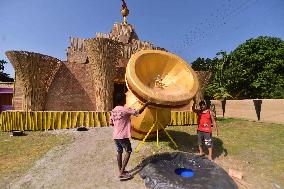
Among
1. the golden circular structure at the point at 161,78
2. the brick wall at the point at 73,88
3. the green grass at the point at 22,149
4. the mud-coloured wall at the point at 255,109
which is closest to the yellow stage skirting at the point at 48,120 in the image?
the green grass at the point at 22,149

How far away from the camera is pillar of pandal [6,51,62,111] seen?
17000 mm

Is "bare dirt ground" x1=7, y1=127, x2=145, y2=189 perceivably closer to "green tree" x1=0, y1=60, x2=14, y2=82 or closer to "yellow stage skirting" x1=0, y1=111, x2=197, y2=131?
"yellow stage skirting" x1=0, y1=111, x2=197, y2=131

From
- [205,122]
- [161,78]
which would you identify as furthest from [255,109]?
[205,122]

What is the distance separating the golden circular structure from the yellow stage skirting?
17.4ft

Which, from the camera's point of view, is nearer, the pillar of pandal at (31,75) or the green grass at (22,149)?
the green grass at (22,149)

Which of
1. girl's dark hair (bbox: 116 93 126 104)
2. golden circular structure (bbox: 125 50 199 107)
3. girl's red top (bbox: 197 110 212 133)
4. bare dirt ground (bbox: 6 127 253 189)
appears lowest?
bare dirt ground (bbox: 6 127 253 189)

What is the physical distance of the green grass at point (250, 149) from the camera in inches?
389

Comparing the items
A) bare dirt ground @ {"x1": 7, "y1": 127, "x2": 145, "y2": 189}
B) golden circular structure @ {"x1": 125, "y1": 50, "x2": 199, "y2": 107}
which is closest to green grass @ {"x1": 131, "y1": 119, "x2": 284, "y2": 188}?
bare dirt ground @ {"x1": 7, "y1": 127, "x2": 145, "y2": 189}

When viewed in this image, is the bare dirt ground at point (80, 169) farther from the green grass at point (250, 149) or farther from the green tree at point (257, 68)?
the green tree at point (257, 68)

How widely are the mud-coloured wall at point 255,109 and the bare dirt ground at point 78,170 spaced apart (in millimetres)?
14723

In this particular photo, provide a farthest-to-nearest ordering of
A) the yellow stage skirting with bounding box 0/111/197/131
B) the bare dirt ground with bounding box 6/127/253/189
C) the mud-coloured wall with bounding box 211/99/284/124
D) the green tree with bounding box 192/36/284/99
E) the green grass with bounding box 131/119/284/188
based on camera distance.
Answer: the green tree with bounding box 192/36/284/99 < the mud-coloured wall with bounding box 211/99/284/124 < the yellow stage skirting with bounding box 0/111/197/131 < the green grass with bounding box 131/119/284/188 < the bare dirt ground with bounding box 6/127/253/189

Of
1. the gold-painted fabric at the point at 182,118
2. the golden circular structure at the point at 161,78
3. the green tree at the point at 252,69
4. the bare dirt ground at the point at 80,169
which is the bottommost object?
the bare dirt ground at the point at 80,169

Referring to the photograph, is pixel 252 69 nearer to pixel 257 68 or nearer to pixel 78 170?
pixel 257 68

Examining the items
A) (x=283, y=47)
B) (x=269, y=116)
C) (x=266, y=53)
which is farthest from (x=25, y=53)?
(x=283, y=47)
